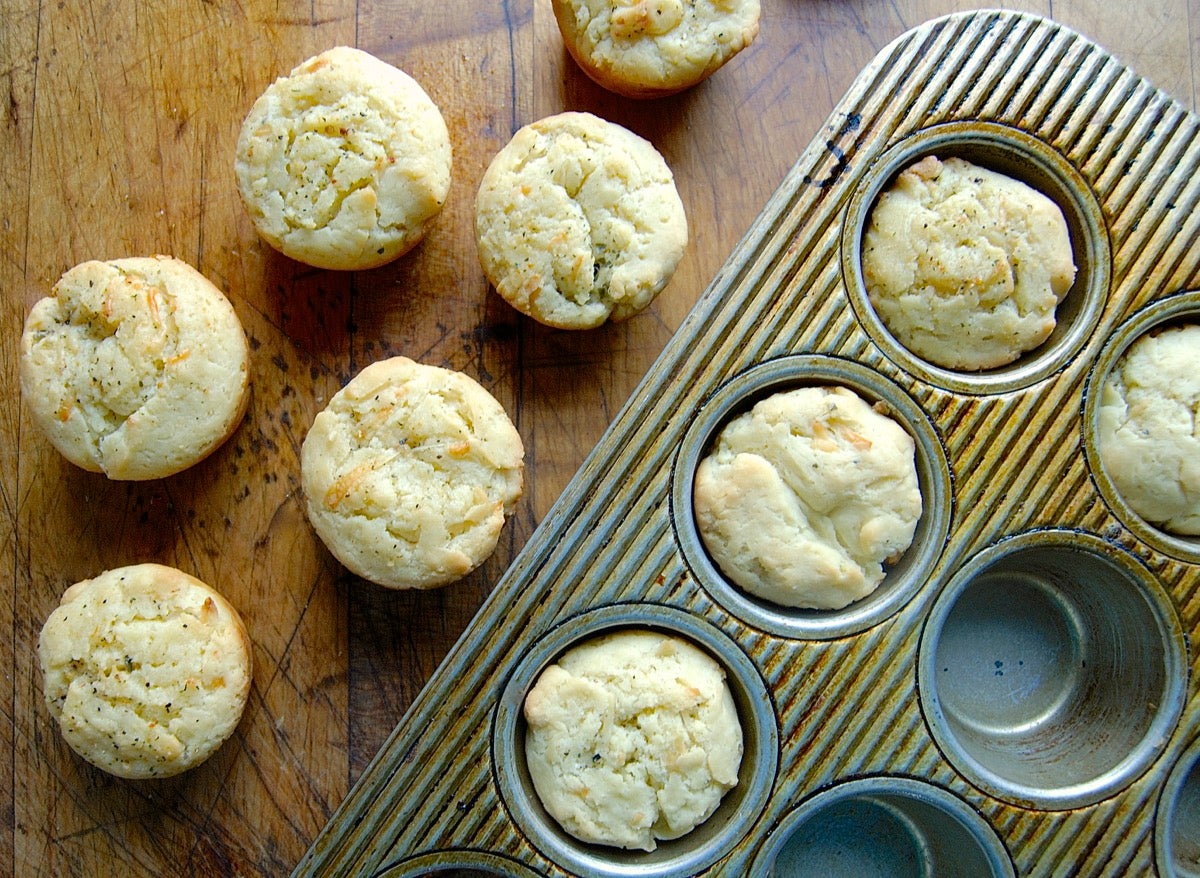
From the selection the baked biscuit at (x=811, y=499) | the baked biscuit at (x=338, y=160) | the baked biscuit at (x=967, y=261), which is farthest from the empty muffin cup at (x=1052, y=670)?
the baked biscuit at (x=338, y=160)

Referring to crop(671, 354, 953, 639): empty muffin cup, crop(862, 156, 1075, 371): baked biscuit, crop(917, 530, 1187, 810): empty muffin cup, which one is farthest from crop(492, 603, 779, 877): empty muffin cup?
crop(862, 156, 1075, 371): baked biscuit

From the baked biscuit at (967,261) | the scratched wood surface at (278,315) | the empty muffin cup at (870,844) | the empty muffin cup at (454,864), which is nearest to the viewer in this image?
the empty muffin cup at (454,864)

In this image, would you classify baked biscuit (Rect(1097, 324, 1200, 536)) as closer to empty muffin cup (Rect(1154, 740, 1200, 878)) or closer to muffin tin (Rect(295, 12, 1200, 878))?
muffin tin (Rect(295, 12, 1200, 878))

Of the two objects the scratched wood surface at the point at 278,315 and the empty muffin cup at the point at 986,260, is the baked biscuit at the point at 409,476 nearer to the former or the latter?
the scratched wood surface at the point at 278,315

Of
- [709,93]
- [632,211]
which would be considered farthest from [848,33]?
[632,211]

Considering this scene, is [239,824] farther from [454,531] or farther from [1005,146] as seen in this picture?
[1005,146]
